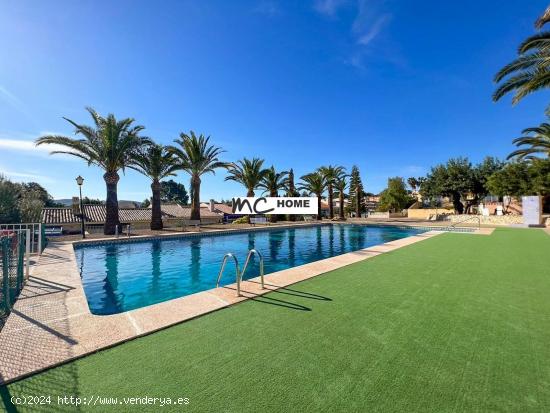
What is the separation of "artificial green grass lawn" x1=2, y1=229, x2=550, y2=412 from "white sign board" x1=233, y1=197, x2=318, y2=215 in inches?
1075

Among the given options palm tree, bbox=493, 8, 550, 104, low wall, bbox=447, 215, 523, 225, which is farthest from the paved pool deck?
low wall, bbox=447, 215, 523, 225

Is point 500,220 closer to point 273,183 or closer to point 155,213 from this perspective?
point 273,183

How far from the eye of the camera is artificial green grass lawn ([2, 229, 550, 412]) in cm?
230

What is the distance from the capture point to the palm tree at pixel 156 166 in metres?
21.3

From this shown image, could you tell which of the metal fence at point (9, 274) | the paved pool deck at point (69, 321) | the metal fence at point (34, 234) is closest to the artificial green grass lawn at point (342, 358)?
the paved pool deck at point (69, 321)

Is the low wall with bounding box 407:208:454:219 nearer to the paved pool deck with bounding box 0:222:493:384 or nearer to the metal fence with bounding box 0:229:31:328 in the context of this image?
the paved pool deck with bounding box 0:222:493:384

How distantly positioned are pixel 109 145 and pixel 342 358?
21.0 metres

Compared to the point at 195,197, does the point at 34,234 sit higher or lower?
lower

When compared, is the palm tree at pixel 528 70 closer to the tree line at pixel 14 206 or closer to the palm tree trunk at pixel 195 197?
the palm tree trunk at pixel 195 197

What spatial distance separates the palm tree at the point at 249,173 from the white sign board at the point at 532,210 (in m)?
27.5

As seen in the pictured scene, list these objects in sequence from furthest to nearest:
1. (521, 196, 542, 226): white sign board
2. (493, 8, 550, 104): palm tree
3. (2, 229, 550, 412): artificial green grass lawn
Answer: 1. (521, 196, 542, 226): white sign board
2. (493, 8, 550, 104): palm tree
3. (2, 229, 550, 412): artificial green grass lawn

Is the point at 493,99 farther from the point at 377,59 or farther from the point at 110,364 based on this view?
the point at 110,364

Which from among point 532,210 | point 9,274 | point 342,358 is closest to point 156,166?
point 9,274

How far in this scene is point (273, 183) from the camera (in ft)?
113
